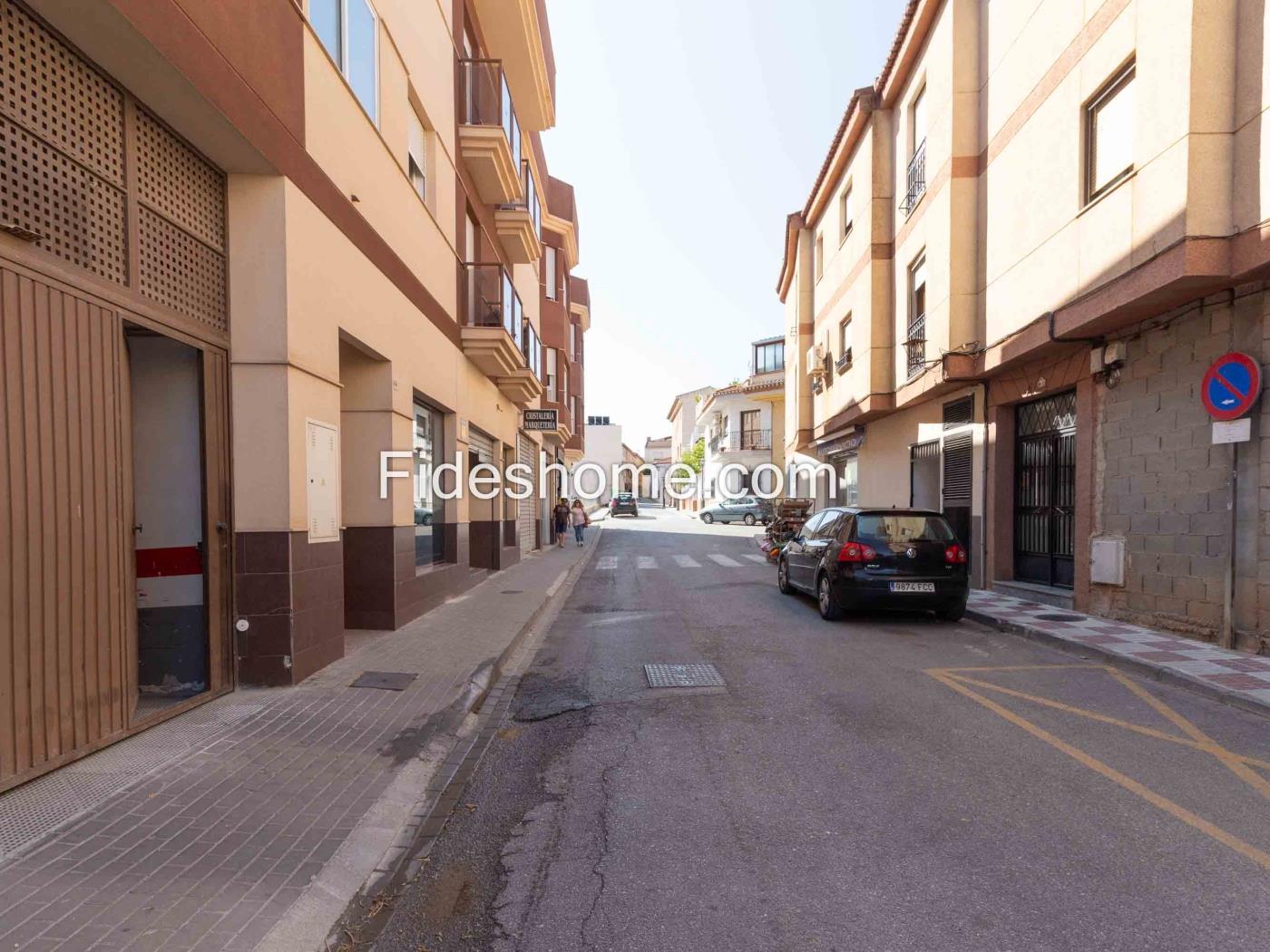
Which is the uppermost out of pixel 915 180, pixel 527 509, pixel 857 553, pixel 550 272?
pixel 550 272

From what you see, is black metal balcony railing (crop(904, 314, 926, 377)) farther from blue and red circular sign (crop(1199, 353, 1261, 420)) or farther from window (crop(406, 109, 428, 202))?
window (crop(406, 109, 428, 202))

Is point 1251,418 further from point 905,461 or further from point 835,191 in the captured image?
point 835,191

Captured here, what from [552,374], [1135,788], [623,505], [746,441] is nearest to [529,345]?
[552,374]

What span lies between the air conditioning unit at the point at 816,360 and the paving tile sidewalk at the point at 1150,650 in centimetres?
1132

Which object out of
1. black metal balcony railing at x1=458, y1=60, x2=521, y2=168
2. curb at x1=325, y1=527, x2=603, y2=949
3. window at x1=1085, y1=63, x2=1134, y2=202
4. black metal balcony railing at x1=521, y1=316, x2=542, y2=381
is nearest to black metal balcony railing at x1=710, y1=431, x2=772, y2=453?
black metal balcony railing at x1=521, y1=316, x2=542, y2=381

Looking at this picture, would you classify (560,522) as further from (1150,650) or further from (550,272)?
(1150,650)

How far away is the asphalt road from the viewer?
8.27 ft

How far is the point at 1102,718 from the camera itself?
4.90m

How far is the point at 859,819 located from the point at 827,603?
567 centimetres

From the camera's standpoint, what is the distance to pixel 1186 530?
24.3 feet

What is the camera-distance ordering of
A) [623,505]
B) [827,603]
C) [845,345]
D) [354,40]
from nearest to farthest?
1. [354,40]
2. [827,603]
3. [845,345]
4. [623,505]

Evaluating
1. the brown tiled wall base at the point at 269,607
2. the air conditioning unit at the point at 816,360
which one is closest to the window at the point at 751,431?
the air conditioning unit at the point at 816,360

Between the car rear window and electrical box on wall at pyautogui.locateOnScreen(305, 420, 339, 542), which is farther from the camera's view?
the car rear window

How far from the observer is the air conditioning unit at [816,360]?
19812 mm
